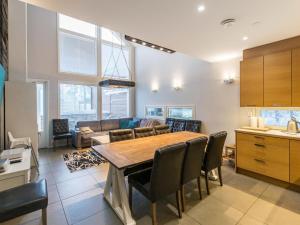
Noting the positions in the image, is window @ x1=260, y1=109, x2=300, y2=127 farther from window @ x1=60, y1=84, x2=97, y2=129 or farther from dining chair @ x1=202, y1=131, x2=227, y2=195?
window @ x1=60, y1=84, x2=97, y2=129

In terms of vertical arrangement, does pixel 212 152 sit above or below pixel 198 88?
below

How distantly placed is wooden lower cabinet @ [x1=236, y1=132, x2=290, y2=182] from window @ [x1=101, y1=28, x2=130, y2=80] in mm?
5543

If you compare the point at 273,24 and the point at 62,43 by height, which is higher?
the point at 62,43

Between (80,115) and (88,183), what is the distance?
3.92 meters

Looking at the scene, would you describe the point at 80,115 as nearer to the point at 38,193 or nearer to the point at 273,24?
the point at 38,193

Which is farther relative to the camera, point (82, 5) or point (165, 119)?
point (165, 119)

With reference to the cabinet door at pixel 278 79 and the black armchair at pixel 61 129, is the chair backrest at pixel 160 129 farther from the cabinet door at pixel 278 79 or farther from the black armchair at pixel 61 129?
the black armchair at pixel 61 129

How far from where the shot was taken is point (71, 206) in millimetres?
2348

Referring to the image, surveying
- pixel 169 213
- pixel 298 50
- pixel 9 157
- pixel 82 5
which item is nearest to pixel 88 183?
pixel 9 157

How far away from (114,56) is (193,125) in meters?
4.59

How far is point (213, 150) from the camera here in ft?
8.50

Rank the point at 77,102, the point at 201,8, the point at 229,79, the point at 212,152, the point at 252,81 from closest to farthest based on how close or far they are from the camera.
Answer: the point at 201,8, the point at 212,152, the point at 252,81, the point at 229,79, the point at 77,102

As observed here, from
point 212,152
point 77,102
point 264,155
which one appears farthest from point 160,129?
point 77,102

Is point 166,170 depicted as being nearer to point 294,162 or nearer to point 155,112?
point 294,162
